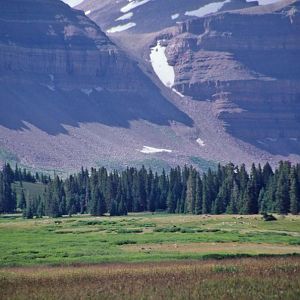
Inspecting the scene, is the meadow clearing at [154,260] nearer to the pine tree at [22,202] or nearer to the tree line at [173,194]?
the tree line at [173,194]

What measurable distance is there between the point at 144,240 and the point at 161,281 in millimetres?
34491

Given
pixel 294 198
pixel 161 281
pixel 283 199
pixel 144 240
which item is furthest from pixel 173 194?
pixel 161 281

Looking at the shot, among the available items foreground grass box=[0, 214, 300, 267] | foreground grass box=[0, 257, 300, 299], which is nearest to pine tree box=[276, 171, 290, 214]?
foreground grass box=[0, 214, 300, 267]

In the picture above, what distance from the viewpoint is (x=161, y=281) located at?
61906 millimetres

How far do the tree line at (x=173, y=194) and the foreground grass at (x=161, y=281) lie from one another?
70.8 meters

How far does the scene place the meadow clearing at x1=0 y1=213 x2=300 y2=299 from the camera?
5816cm

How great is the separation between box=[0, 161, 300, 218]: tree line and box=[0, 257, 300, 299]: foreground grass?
2787 inches

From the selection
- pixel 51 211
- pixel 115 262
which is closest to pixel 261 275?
pixel 115 262

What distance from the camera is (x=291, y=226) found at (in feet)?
370

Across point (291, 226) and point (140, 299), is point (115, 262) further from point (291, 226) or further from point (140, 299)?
point (291, 226)

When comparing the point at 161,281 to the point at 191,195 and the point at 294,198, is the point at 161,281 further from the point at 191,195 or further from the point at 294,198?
the point at 191,195

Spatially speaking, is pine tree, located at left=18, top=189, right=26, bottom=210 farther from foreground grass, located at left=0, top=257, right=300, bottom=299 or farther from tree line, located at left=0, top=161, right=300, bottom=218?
foreground grass, located at left=0, top=257, right=300, bottom=299

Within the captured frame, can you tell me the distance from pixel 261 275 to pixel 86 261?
1841cm

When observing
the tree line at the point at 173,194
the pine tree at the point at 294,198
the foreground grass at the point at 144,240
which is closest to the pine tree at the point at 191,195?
the tree line at the point at 173,194
